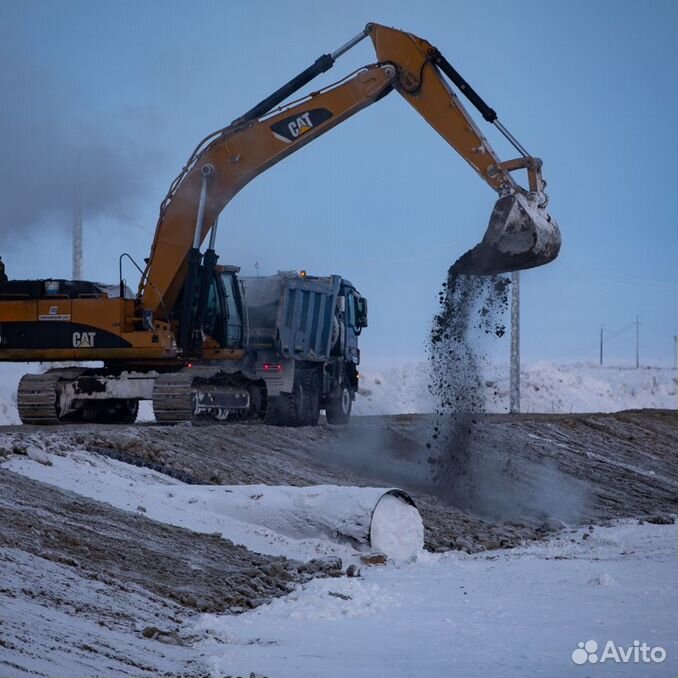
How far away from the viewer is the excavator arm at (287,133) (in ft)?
60.6

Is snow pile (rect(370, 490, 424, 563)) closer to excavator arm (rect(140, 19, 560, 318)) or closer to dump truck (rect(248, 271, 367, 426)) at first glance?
excavator arm (rect(140, 19, 560, 318))

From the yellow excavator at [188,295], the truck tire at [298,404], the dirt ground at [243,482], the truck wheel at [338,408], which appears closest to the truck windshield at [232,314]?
the yellow excavator at [188,295]

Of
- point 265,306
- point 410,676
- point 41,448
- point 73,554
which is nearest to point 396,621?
point 410,676

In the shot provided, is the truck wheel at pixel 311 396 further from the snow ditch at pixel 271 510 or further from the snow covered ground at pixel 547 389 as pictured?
the snow covered ground at pixel 547 389

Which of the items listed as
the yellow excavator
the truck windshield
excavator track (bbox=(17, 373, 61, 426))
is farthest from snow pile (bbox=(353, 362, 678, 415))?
excavator track (bbox=(17, 373, 61, 426))

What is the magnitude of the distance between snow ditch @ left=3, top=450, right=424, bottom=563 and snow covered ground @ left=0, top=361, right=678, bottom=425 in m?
24.7

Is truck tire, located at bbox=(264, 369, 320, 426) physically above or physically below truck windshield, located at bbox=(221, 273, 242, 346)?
below

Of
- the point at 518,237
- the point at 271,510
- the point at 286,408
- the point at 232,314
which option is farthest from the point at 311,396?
the point at 271,510

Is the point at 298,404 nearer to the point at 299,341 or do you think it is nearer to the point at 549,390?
the point at 299,341

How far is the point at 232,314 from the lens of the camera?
21.3m

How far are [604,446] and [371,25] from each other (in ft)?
39.3

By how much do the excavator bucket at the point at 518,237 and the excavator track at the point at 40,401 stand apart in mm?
7503

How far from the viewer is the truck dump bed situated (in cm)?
2380

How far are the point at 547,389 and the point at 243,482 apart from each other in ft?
134
